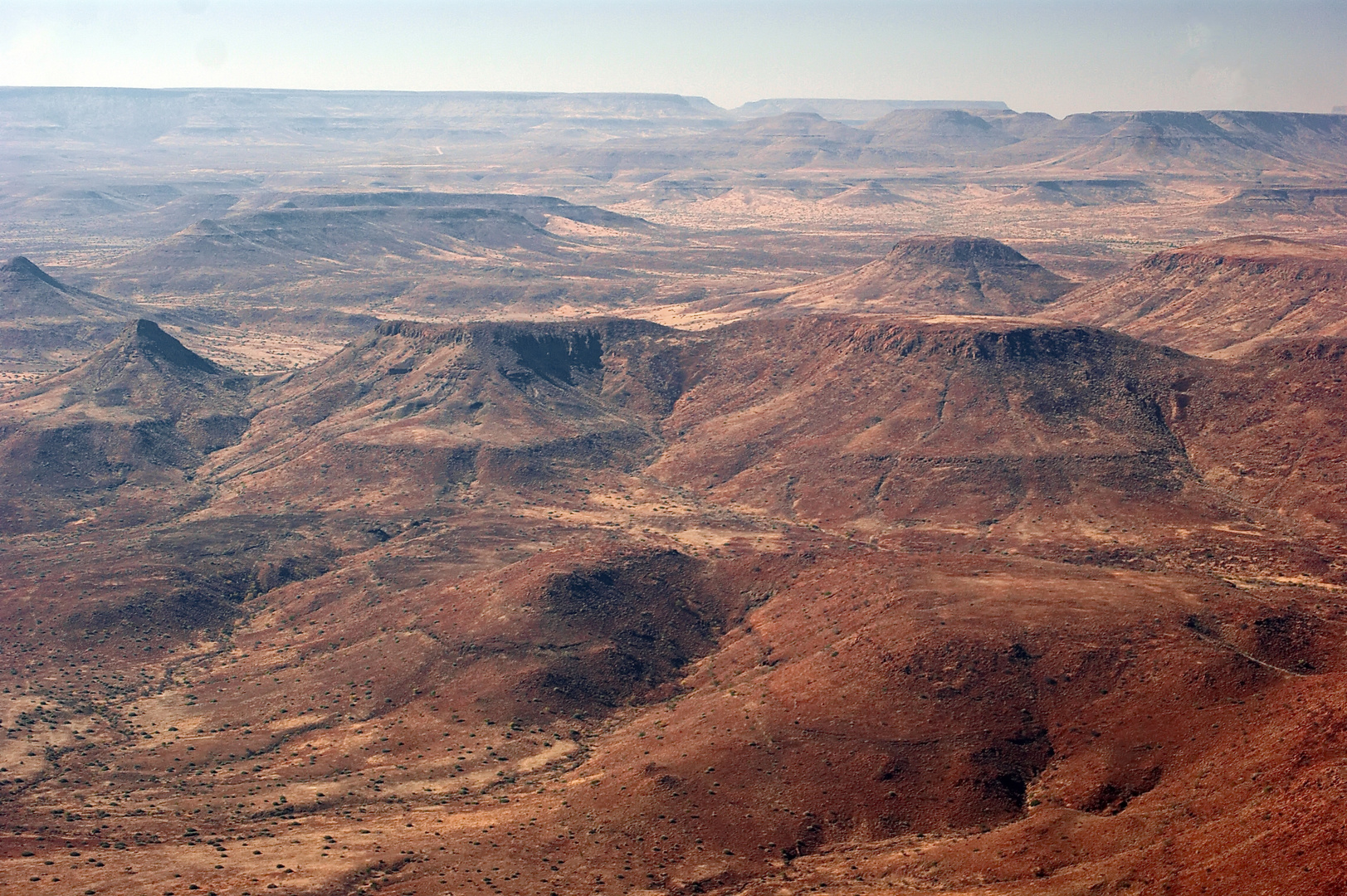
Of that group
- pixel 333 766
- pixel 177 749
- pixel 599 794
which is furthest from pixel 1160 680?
pixel 177 749

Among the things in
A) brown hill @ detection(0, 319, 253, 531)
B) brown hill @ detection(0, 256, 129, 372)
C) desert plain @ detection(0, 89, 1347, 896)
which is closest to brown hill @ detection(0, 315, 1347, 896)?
desert plain @ detection(0, 89, 1347, 896)

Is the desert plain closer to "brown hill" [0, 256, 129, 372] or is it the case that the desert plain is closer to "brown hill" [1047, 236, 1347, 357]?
"brown hill" [1047, 236, 1347, 357]

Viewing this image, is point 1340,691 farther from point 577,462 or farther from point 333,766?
point 577,462

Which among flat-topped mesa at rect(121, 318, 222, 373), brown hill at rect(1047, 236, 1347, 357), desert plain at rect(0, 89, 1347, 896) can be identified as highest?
brown hill at rect(1047, 236, 1347, 357)

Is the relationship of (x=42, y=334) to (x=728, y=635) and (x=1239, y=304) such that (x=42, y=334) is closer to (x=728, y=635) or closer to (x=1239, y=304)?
(x=728, y=635)

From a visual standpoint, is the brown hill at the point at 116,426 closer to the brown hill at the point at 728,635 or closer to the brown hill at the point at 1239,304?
the brown hill at the point at 728,635

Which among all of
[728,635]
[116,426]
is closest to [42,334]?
[116,426]

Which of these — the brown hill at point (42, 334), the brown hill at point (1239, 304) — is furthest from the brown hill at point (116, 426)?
the brown hill at point (1239, 304)

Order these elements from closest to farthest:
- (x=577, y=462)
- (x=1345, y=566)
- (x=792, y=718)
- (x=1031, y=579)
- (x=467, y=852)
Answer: (x=467, y=852) → (x=792, y=718) → (x=1031, y=579) → (x=1345, y=566) → (x=577, y=462)

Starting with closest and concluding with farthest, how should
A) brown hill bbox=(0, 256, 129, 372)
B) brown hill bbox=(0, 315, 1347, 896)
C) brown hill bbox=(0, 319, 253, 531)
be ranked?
brown hill bbox=(0, 315, 1347, 896), brown hill bbox=(0, 319, 253, 531), brown hill bbox=(0, 256, 129, 372)
